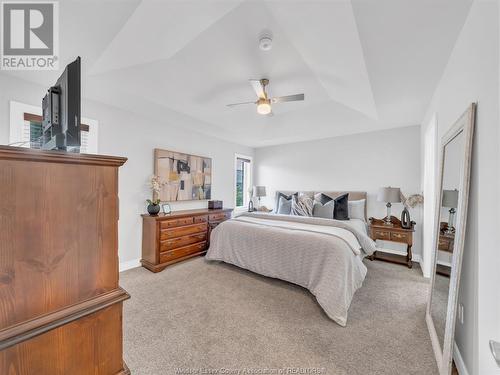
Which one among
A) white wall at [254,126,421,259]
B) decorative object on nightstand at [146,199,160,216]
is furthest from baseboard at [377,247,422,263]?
decorative object on nightstand at [146,199,160,216]

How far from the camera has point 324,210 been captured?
394 centimetres

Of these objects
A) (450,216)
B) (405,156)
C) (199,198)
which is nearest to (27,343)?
(450,216)

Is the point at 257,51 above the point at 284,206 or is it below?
above

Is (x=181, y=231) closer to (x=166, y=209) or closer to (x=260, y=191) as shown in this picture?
(x=166, y=209)

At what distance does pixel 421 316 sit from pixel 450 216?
3.79 ft

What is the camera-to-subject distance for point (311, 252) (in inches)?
99.0

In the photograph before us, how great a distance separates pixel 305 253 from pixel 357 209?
6.93ft

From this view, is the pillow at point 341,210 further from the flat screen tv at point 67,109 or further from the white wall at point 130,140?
the flat screen tv at point 67,109

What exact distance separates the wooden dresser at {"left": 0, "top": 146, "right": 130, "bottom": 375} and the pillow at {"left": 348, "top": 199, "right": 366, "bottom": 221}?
13.2ft

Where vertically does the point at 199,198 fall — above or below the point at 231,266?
above

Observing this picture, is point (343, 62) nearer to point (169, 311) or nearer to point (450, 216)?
point (450, 216)

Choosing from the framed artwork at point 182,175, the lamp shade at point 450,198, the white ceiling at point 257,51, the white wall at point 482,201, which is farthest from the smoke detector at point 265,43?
the framed artwork at point 182,175

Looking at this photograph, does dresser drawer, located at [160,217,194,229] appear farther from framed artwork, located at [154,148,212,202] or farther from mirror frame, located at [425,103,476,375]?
mirror frame, located at [425,103,476,375]

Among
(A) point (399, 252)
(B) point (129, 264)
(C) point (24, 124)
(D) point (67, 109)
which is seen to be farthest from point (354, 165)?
(C) point (24, 124)
